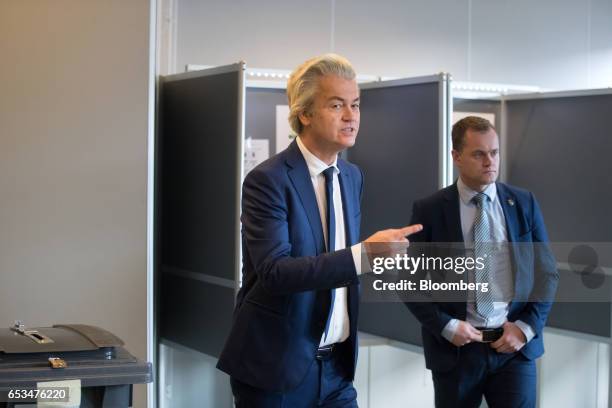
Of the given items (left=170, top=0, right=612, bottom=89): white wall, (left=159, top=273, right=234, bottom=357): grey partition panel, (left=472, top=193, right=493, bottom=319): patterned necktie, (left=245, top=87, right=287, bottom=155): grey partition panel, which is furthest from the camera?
(left=170, top=0, right=612, bottom=89): white wall

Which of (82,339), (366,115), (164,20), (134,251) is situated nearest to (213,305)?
(134,251)

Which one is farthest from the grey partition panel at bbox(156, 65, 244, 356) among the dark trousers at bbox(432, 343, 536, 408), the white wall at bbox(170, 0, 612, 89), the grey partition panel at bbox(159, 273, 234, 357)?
the dark trousers at bbox(432, 343, 536, 408)

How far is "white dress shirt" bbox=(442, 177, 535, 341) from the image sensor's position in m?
2.69

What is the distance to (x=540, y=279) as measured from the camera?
2.80 meters

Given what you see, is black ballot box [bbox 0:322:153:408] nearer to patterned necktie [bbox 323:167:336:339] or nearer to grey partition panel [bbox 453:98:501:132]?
patterned necktie [bbox 323:167:336:339]

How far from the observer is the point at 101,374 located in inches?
76.4

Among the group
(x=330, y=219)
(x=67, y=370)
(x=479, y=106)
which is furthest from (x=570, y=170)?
(x=67, y=370)

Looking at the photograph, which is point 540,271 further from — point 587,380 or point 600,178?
point 587,380

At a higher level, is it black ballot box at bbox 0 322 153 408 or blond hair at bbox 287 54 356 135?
blond hair at bbox 287 54 356 135

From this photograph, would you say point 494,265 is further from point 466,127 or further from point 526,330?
point 466,127

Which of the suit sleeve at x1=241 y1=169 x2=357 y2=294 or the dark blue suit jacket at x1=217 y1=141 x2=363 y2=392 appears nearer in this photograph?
the suit sleeve at x1=241 y1=169 x2=357 y2=294

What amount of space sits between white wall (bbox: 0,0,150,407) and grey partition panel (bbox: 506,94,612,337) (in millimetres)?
1946

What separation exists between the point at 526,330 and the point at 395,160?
4.65 ft

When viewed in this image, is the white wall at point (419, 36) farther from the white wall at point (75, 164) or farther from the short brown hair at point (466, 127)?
the short brown hair at point (466, 127)
